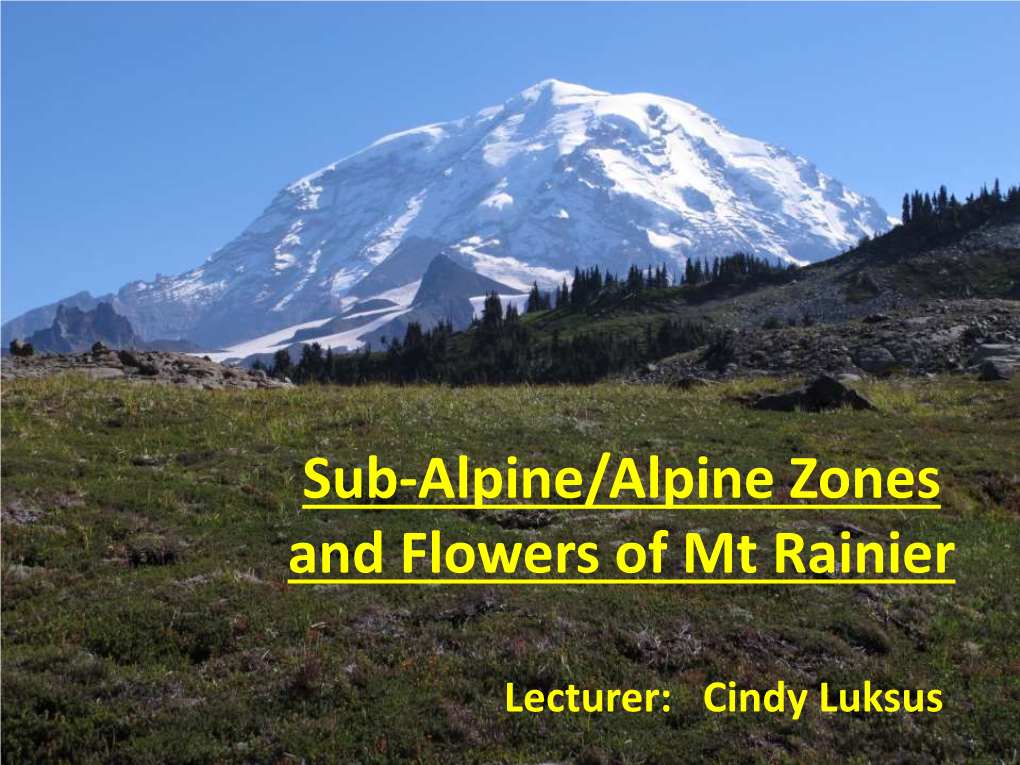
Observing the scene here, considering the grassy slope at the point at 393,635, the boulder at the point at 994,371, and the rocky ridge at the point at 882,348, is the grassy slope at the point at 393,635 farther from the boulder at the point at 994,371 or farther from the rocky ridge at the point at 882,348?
the rocky ridge at the point at 882,348

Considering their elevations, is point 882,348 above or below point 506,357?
below

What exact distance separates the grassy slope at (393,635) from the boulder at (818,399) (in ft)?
37.4

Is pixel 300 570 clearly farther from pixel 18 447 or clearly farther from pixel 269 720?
pixel 18 447

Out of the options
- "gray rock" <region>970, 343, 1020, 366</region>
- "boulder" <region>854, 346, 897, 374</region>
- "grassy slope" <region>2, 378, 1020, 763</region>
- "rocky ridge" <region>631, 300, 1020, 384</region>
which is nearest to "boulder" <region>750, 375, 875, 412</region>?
"rocky ridge" <region>631, 300, 1020, 384</region>

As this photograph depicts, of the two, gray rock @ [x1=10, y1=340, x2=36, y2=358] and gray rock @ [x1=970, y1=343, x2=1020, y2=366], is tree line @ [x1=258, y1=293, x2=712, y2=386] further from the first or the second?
gray rock @ [x1=10, y1=340, x2=36, y2=358]

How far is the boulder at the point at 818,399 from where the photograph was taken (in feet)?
116

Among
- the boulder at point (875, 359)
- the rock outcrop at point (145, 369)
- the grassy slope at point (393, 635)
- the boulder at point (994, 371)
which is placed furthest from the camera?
the boulder at point (875, 359)

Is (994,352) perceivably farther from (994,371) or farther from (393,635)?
(393,635)

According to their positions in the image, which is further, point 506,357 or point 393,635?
point 506,357

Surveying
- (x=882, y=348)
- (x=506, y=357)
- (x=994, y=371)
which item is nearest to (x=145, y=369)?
(x=994, y=371)

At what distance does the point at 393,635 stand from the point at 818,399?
1036 inches

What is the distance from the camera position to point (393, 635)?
13.5 metres

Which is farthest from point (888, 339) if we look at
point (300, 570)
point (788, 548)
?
point (300, 570)

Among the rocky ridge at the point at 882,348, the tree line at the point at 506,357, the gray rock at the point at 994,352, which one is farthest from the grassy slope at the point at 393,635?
the tree line at the point at 506,357
